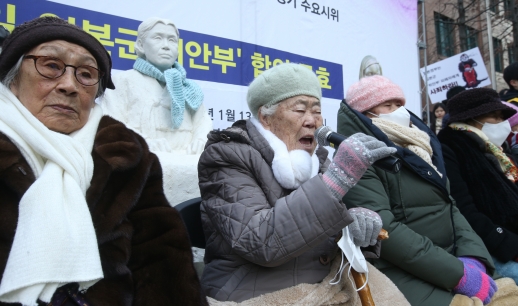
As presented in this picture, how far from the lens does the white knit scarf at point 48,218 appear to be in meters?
1.08

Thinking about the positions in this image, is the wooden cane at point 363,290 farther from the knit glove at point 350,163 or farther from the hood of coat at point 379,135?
the hood of coat at point 379,135

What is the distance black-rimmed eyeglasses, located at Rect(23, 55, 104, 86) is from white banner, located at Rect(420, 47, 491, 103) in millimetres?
5905

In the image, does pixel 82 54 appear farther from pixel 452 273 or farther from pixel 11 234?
pixel 452 273

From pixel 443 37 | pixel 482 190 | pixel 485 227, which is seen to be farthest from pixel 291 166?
pixel 443 37

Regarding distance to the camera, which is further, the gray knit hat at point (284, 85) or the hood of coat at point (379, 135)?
the hood of coat at point (379, 135)

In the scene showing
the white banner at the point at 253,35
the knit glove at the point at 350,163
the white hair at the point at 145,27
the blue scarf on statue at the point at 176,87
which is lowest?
the knit glove at the point at 350,163

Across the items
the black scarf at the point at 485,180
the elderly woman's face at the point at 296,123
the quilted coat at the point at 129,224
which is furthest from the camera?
the black scarf at the point at 485,180

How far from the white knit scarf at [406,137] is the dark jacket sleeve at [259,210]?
862 millimetres

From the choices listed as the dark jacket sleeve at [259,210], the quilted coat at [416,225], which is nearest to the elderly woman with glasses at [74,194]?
the dark jacket sleeve at [259,210]

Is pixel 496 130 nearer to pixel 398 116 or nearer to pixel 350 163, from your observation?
pixel 398 116

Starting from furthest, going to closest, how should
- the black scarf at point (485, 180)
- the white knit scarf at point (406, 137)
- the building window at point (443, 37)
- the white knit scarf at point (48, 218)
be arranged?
1. the building window at point (443, 37)
2. the black scarf at point (485, 180)
3. the white knit scarf at point (406, 137)
4. the white knit scarf at point (48, 218)

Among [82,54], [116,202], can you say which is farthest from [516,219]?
[82,54]

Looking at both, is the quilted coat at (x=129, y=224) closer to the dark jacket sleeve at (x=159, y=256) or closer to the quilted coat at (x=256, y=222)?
the dark jacket sleeve at (x=159, y=256)

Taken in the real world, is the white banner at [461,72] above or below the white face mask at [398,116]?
above
